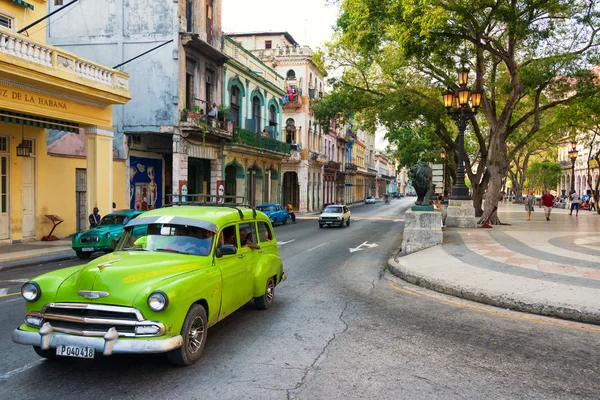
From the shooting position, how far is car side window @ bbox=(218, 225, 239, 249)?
6270 mm

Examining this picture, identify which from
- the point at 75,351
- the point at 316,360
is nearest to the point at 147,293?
the point at 75,351

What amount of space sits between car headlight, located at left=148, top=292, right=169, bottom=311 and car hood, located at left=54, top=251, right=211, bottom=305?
16 centimetres

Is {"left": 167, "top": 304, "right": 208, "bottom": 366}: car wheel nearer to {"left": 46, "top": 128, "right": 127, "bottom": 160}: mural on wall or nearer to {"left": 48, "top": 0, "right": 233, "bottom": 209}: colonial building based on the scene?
{"left": 46, "top": 128, "right": 127, "bottom": 160}: mural on wall

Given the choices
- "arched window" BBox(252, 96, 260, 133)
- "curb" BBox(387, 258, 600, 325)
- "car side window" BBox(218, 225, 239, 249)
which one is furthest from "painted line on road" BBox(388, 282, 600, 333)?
"arched window" BBox(252, 96, 260, 133)

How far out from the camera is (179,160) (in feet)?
81.3

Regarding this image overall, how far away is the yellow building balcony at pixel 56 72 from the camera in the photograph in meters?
13.8

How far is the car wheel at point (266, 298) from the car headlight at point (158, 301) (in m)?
2.95

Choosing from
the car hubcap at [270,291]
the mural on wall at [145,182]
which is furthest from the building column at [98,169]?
the car hubcap at [270,291]

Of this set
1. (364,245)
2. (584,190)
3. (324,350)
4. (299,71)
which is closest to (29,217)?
(364,245)

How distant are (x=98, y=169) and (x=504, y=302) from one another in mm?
15752

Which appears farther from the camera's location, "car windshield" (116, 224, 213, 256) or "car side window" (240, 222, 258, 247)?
"car side window" (240, 222, 258, 247)

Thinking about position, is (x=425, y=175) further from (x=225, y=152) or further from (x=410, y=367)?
(x=225, y=152)

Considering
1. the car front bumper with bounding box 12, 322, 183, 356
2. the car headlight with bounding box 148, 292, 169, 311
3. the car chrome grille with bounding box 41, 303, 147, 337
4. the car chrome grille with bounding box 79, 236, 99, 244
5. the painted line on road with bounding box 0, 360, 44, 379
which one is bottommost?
the painted line on road with bounding box 0, 360, 44, 379

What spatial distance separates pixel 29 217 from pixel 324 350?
16.7 meters
